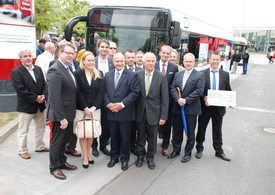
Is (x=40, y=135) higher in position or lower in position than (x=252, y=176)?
higher

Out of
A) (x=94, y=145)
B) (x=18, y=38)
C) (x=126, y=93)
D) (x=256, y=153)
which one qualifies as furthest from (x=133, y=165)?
(x=18, y=38)

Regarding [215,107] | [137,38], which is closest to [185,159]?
[215,107]

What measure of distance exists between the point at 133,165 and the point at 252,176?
2.12m

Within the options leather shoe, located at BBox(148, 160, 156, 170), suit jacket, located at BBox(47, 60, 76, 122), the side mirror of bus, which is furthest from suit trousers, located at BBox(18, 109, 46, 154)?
the side mirror of bus

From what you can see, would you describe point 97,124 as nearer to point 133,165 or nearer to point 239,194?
point 133,165

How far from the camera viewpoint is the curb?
4.80m

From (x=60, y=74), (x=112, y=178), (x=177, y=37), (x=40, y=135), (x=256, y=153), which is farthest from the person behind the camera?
(x=177, y=37)

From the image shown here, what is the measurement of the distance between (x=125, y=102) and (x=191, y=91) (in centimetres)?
131

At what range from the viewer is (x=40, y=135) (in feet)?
14.2

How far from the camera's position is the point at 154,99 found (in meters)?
3.88

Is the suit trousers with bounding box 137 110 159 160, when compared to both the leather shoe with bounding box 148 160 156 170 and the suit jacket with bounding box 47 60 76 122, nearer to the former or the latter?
the leather shoe with bounding box 148 160 156 170

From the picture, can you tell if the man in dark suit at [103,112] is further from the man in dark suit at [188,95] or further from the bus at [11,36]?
the bus at [11,36]

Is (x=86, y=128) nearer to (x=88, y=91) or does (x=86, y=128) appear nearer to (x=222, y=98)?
(x=88, y=91)

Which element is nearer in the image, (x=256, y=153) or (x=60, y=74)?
(x=60, y=74)
